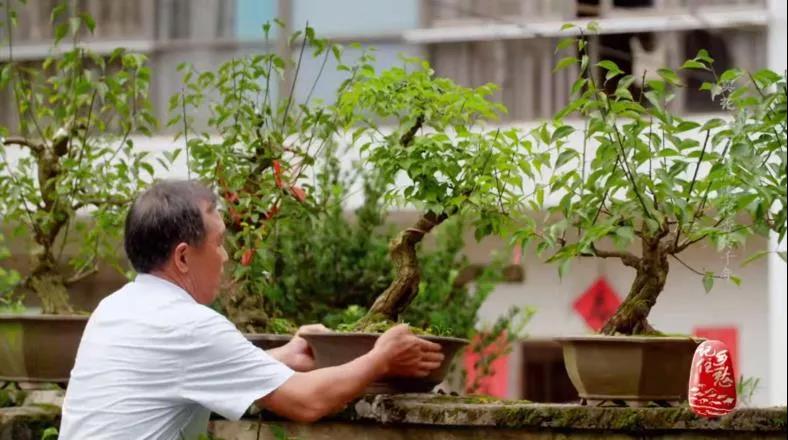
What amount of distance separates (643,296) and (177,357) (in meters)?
1.06

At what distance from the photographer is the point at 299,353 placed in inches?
148

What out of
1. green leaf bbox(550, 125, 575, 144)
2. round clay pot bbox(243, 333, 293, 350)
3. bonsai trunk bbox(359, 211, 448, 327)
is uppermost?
green leaf bbox(550, 125, 575, 144)

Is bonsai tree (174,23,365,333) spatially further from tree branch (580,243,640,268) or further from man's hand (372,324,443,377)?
tree branch (580,243,640,268)

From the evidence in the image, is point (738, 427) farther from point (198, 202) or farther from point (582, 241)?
point (198, 202)

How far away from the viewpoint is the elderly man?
3.14 meters

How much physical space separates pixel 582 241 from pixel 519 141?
20.8 inches

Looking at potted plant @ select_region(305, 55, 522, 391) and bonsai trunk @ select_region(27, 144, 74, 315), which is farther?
bonsai trunk @ select_region(27, 144, 74, 315)

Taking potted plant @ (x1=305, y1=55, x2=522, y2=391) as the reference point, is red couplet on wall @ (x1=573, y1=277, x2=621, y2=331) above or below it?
below

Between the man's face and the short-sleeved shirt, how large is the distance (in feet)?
0.22

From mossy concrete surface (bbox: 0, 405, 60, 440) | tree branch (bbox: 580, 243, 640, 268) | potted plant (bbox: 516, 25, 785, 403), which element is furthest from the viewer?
mossy concrete surface (bbox: 0, 405, 60, 440)

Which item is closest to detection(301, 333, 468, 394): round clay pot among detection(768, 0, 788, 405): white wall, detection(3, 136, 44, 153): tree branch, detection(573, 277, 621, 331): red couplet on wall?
detection(3, 136, 44, 153): tree branch

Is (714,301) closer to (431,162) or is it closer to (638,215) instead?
(431,162)

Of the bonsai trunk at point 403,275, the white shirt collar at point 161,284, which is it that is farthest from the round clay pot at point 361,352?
the white shirt collar at point 161,284

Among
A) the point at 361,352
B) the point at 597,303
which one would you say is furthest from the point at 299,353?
the point at 597,303
